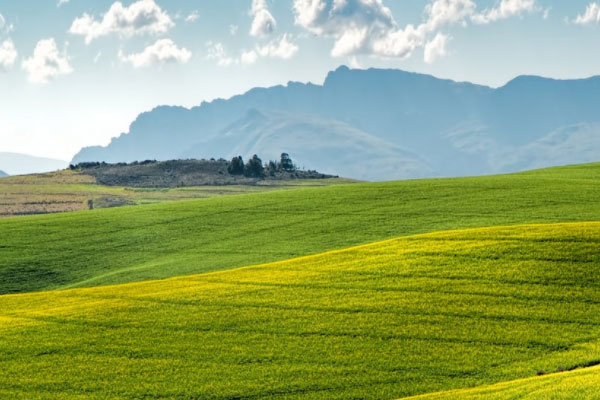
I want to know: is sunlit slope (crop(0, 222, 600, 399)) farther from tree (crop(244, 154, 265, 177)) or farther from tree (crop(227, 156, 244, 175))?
tree (crop(227, 156, 244, 175))

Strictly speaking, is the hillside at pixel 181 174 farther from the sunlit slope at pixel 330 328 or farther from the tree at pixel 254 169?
the sunlit slope at pixel 330 328

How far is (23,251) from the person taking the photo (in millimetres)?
49781

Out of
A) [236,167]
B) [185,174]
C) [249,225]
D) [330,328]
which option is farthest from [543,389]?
[236,167]

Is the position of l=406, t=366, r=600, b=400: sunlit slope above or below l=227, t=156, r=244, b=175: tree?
Result: below

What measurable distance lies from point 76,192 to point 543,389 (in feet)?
427

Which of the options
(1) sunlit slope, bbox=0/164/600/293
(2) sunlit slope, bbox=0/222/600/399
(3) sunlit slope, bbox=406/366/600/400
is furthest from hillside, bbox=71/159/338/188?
(3) sunlit slope, bbox=406/366/600/400

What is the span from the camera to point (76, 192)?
5408 inches

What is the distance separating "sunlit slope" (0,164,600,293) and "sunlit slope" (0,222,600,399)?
32.4 feet

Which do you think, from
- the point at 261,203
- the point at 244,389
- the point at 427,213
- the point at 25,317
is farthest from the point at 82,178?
the point at 244,389

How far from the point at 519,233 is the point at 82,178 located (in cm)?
14844

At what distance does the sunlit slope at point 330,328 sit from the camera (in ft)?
71.6

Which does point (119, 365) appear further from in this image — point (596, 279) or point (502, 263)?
point (596, 279)

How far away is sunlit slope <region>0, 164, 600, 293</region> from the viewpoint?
44719mm

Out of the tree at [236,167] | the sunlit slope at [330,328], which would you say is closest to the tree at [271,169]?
the tree at [236,167]
